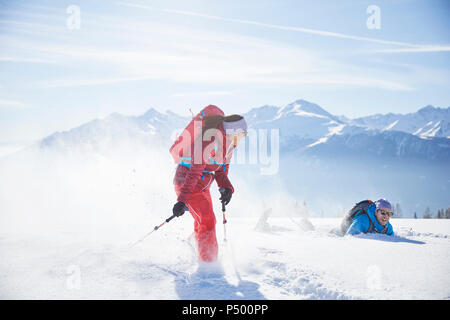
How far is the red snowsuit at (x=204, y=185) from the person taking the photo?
4.81m

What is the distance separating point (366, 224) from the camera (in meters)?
7.46

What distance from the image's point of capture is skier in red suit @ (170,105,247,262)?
482 centimetres

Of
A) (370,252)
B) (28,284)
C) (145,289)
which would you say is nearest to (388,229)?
(370,252)

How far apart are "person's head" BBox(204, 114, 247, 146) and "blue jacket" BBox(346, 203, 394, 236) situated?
4005 millimetres

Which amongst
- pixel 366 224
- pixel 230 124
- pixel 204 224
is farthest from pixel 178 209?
pixel 366 224

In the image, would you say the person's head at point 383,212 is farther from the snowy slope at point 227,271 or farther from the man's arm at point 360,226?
the snowy slope at point 227,271

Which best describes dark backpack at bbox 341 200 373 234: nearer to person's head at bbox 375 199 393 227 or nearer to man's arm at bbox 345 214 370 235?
man's arm at bbox 345 214 370 235

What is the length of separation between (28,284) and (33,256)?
4.10 ft

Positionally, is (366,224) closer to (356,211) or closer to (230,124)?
(356,211)

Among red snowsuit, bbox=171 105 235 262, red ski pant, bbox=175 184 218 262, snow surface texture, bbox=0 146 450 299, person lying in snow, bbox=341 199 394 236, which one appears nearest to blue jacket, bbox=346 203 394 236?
person lying in snow, bbox=341 199 394 236

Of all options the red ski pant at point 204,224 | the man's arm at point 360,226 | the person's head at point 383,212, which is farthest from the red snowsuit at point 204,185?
the person's head at point 383,212

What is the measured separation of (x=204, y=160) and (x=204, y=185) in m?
0.74

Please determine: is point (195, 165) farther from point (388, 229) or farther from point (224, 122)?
point (388, 229)
